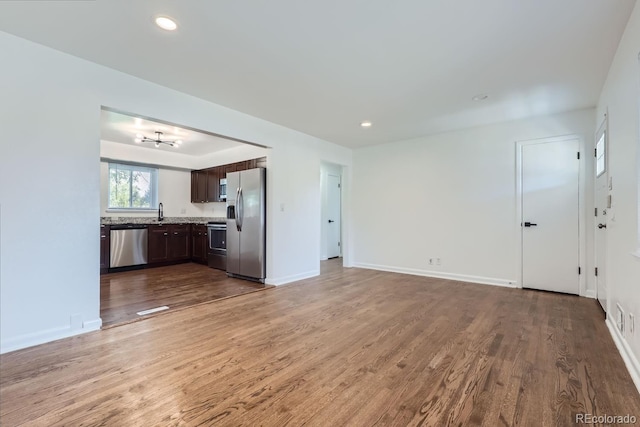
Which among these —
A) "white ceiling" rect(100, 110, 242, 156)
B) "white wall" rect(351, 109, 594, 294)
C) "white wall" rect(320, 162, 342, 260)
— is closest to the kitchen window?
"white ceiling" rect(100, 110, 242, 156)

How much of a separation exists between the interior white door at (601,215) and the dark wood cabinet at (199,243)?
629 cm

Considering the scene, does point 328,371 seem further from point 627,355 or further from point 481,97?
point 481,97

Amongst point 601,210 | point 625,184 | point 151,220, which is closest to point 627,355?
point 625,184

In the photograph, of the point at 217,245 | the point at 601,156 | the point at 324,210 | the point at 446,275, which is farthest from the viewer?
the point at 324,210

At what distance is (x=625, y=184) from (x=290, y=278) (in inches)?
156

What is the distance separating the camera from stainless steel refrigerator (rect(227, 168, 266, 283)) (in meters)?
4.57

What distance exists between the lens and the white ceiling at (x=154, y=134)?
426cm

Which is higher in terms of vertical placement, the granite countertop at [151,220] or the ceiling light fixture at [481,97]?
the ceiling light fixture at [481,97]

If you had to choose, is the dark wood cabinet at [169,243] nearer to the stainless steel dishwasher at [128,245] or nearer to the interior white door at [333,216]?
the stainless steel dishwasher at [128,245]

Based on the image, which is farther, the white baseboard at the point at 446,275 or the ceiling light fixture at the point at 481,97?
the white baseboard at the point at 446,275

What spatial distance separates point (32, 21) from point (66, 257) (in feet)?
5.96

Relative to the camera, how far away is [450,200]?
4.88m

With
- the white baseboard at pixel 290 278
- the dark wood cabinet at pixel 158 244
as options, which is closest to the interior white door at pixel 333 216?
the white baseboard at pixel 290 278

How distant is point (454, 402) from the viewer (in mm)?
1661
